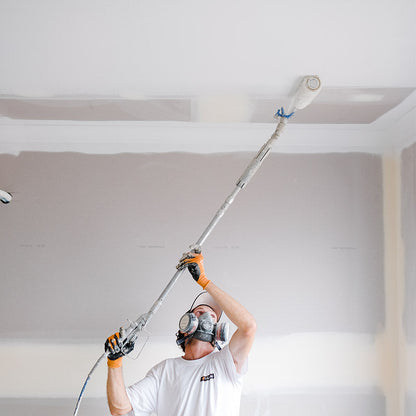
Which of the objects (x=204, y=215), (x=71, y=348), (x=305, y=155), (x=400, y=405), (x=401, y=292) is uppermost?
(x=305, y=155)

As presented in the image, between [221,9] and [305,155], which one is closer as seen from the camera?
[221,9]

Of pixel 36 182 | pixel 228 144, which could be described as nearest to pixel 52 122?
pixel 36 182

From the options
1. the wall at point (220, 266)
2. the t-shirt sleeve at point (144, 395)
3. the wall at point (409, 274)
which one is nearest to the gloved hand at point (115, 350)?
the t-shirt sleeve at point (144, 395)

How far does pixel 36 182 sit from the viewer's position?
3.08 meters

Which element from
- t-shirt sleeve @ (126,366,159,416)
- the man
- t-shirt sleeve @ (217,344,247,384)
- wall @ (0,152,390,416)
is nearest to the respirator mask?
the man

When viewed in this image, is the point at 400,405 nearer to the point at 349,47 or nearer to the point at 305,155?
the point at 305,155

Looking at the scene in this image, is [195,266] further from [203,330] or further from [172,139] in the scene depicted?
[172,139]

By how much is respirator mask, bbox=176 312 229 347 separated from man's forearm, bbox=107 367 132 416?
0.34 meters

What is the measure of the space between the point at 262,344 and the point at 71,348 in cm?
115

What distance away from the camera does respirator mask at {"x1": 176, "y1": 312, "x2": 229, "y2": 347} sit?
7.54 ft

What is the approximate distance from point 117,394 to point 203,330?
497 millimetres

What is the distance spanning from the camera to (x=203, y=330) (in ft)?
7.73

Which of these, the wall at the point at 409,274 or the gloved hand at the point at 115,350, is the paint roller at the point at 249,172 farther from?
the wall at the point at 409,274

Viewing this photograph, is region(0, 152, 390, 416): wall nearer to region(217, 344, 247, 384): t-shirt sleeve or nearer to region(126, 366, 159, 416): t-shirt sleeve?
region(126, 366, 159, 416): t-shirt sleeve
